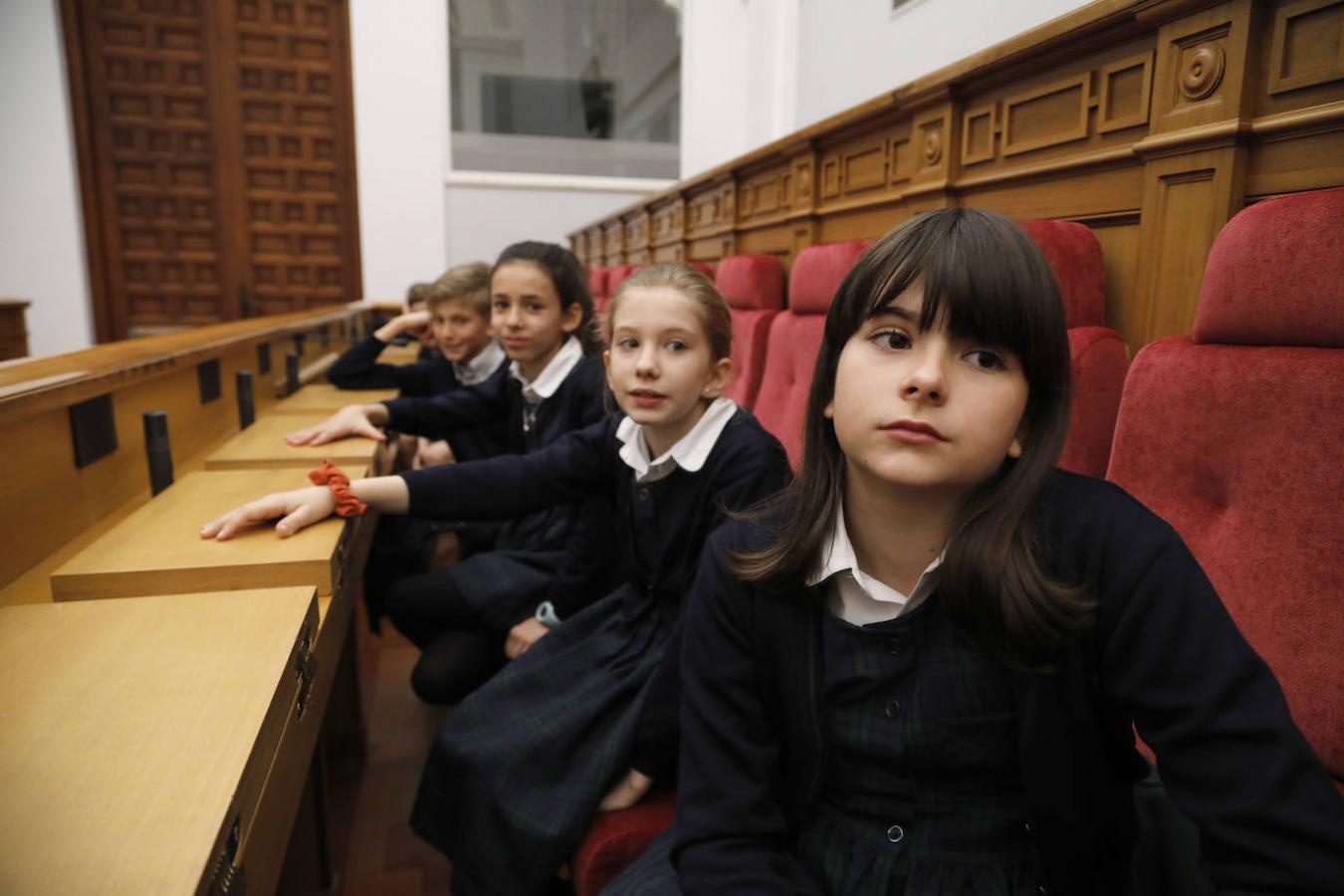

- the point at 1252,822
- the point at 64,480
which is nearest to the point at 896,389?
the point at 1252,822

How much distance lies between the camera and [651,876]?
764 millimetres

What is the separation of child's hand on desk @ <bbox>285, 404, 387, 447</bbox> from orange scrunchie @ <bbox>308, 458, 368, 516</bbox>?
0.37 metres

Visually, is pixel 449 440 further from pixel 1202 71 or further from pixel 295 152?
pixel 295 152

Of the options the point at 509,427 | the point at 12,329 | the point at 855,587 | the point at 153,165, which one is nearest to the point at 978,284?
the point at 855,587

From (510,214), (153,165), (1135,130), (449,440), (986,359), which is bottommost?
(449,440)

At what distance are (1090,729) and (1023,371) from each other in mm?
277

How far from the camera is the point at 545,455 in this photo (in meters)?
1.31

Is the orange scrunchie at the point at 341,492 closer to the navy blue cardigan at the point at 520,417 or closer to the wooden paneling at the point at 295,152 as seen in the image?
the navy blue cardigan at the point at 520,417

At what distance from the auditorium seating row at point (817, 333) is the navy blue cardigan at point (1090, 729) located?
0.26 meters

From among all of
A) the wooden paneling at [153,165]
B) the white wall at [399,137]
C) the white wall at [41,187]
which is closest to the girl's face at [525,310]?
the white wall at [399,137]

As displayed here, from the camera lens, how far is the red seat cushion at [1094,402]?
3.11 ft

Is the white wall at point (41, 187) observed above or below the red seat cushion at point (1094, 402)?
above

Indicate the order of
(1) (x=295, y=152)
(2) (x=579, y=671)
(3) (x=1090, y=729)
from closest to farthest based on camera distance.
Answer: (3) (x=1090, y=729) < (2) (x=579, y=671) < (1) (x=295, y=152)

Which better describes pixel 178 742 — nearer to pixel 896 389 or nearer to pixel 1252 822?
pixel 896 389
